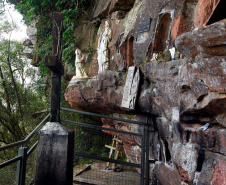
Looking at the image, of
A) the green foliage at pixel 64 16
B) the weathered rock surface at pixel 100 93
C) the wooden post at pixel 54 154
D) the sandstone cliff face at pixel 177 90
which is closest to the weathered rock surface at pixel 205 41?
the sandstone cliff face at pixel 177 90

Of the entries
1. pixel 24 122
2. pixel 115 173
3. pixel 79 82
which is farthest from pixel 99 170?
pixel 24 122

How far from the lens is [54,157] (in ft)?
9.54

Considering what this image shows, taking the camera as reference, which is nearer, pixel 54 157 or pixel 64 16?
pixel 54 157

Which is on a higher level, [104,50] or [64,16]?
[64,16]

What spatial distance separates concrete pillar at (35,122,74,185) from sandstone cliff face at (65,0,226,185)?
1.50 m

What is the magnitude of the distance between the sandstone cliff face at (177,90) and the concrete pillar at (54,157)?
4.92 feet

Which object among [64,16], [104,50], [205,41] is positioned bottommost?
[205,41]

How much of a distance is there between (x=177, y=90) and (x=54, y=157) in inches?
77.5

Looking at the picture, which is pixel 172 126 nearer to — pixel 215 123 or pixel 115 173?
pixel 215 123

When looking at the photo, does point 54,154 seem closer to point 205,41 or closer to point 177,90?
point 177,90

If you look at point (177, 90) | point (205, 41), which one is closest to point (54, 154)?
point (177, 90)

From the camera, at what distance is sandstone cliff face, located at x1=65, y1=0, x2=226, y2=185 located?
2.23 m

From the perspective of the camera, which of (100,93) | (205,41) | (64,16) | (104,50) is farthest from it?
(64,16)

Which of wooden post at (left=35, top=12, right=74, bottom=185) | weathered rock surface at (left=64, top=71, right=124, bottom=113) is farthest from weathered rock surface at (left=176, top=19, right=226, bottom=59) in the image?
weathered rock surface at (left=64, top=71, right=124, bottom=113)
